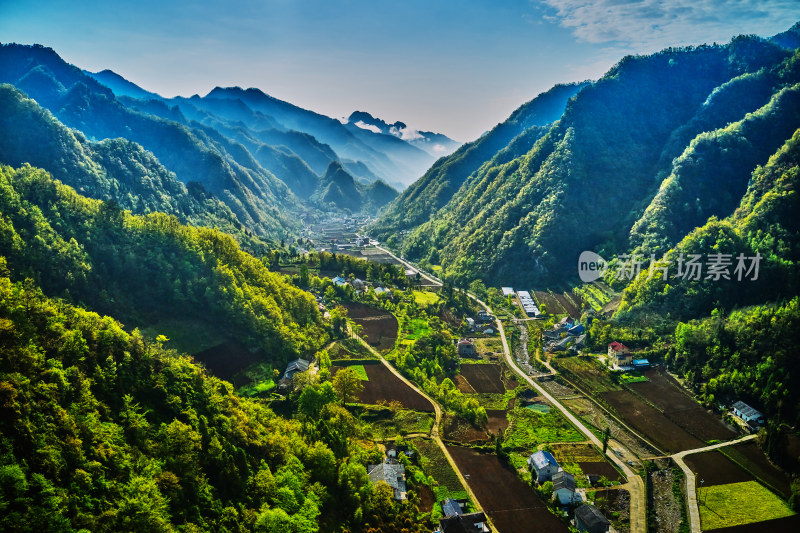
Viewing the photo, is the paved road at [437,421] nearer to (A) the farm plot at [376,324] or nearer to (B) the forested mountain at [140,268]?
(A) the farm plot at [376,324]

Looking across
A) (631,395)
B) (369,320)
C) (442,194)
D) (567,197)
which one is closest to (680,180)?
(567,197)

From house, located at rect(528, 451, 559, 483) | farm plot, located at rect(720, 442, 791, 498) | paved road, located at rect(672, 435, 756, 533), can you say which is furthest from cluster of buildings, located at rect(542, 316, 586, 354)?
house, located at rect(528, 451, 559, 483)

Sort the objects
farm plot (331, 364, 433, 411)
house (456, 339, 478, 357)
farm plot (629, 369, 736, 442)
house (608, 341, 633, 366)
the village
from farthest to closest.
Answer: house (456, 339, 478, 357)
house (608, 341, 633, 366)
farm plot (331, 364, 433, 411)
farm plot (629, 369, 736, 442)
the village

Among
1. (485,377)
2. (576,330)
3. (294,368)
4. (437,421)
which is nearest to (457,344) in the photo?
(485,377)

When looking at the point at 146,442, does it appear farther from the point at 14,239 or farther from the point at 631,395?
the point at 631,395

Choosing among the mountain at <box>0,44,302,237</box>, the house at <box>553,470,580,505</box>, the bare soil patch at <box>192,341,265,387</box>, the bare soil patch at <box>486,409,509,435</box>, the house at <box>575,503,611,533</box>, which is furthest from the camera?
the mountain at <box>0,44,302,237</box>

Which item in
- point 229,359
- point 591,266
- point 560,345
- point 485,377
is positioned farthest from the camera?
point 591,266

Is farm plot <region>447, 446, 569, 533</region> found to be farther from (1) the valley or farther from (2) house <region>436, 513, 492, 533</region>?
(2) house <region>436, 513, 492, 533</region>

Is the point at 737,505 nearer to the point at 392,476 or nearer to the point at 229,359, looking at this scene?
the point at 392,476
